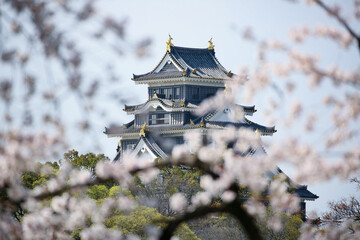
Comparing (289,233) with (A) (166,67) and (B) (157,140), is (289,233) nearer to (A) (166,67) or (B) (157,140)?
(B) (157,140)

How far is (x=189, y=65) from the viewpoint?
108 feet

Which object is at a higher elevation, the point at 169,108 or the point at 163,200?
the point at 169,108

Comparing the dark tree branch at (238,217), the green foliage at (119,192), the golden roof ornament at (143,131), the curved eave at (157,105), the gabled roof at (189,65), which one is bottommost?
the green foliage at (119,192)

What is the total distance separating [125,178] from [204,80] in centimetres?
2665

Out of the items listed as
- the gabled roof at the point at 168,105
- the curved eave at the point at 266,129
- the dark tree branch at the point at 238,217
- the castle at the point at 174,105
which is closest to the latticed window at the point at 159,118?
the castle at the point at 174,105

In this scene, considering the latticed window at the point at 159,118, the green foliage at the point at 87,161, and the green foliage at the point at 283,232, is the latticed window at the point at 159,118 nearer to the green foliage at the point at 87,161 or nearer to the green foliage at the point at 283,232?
the green foliage at the point at 87,161

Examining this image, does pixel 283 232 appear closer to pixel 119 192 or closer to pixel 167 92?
pixel 119 192

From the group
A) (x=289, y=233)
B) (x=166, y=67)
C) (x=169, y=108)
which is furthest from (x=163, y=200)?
(x=166, y=67)

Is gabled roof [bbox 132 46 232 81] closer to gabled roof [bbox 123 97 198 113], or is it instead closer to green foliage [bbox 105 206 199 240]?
gabled roof [bbox 123 97 198 113]

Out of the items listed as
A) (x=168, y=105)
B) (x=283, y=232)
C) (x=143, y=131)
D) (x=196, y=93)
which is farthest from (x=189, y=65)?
(x=283, y=232)

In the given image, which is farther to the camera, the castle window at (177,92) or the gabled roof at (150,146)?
the castle window at (177,92)

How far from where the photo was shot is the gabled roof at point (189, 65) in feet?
→ 107

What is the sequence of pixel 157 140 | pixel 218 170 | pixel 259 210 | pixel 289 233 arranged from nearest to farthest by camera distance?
pixel 218 170
pixel 259 210
pixel 289 233
pixel 157 140

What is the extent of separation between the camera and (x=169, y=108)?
105ft
